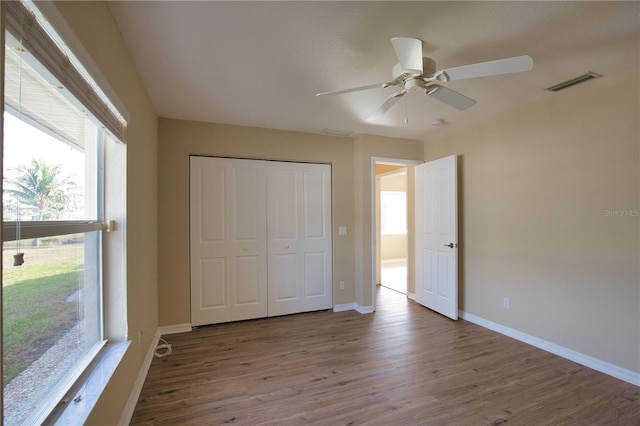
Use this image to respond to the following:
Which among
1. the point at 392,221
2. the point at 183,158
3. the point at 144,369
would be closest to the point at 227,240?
the point at 183,158

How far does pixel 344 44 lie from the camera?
6.20ft

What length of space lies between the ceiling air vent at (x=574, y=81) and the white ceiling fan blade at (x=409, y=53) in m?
1.61

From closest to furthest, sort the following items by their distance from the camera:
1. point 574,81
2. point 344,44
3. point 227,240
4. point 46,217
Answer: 1. point 46,217
2. point 344,44
3. point 574,81
4. point 227,240

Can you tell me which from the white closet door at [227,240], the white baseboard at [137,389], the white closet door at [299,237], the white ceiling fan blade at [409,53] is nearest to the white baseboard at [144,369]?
the white baseboard at [137,389]

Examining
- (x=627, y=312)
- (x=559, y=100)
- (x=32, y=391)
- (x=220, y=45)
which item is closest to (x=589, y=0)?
(x=559, y=100)

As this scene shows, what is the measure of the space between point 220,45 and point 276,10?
53cm

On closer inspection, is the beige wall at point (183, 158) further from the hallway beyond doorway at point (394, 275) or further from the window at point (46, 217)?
the hallway beyond doorway at point (394, 275)

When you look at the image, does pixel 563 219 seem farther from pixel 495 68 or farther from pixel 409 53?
pixel 409 53

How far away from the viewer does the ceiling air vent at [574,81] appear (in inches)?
90.4

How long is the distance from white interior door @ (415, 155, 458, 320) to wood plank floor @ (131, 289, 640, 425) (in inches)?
24.4

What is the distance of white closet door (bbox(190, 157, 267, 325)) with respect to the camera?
3.39m

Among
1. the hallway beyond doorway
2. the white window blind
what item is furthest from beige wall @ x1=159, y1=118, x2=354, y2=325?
the hallway beyond doorway

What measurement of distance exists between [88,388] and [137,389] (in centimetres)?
86

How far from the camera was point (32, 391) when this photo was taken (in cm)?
103
